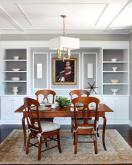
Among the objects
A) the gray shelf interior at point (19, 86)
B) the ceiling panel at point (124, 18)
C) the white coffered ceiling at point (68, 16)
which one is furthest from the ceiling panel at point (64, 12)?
the gray shelf interior at point (19, 86)

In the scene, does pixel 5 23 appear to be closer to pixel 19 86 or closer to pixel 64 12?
pixel 64 12

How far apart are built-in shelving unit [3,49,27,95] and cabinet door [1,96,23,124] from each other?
13.7 inches

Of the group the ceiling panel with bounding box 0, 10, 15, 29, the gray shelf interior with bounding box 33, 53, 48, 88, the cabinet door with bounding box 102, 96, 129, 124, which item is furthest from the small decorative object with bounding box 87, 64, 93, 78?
A: the ceiling panel with bounding box 0, 10, 15, 29

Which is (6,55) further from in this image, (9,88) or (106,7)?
(106,7)

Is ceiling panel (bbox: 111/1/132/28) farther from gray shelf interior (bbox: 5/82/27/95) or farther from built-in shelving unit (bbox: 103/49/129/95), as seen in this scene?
gray shelf interior (bbox: 5/82/27/95)

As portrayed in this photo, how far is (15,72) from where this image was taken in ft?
22.0

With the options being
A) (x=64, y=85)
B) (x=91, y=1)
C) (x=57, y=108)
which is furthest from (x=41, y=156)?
(x=64, y=85)

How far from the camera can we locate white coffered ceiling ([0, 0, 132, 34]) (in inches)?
151

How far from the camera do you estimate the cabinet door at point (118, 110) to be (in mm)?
6395

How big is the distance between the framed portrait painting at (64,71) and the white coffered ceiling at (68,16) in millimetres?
860

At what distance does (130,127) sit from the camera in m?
6.00

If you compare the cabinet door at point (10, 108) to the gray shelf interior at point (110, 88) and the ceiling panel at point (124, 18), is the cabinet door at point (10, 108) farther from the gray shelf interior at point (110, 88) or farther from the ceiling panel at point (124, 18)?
the ceiling panel at point (124, 18)

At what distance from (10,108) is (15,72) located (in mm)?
1037

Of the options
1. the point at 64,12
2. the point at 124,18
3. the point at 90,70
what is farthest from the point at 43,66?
the point at 124,18
